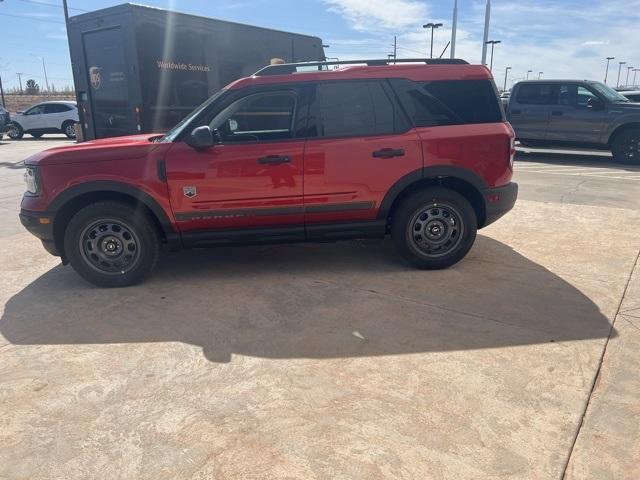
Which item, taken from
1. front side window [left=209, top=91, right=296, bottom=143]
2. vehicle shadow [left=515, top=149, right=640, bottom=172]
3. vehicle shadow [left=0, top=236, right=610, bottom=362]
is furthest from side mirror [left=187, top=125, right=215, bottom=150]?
vehicle shadow [left=515, top=149, right=640, bottom=172]

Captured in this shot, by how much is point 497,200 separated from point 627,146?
9029mm

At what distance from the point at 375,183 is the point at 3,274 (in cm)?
373

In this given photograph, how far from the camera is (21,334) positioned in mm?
3596

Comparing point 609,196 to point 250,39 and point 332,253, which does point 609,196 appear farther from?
point 250,39

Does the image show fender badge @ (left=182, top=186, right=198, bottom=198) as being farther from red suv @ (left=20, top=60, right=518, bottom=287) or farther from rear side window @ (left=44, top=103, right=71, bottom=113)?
rear side window @ (left=44, top=103, right=71, bottom=113)

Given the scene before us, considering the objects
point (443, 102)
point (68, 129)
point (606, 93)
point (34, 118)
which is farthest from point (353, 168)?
point (34, 118)

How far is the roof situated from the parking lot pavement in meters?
1.77

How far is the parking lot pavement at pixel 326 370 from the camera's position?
2.32m

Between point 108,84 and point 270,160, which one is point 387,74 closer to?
point 270,160

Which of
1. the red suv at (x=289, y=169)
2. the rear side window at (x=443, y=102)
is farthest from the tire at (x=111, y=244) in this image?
the rear side window at (x=443, y=102)

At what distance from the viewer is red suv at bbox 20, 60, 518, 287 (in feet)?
14.0

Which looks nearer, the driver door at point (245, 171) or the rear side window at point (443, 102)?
the driver door at point (245, 171)

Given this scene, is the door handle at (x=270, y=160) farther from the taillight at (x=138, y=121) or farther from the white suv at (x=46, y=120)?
the white suv at (x=46, y=120)

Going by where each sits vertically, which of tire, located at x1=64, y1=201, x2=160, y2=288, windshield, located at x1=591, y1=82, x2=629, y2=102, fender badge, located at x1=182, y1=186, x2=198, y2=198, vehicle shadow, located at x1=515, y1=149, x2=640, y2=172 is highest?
windshield, located at x1=591, y1=82, x2=629, y2=102
